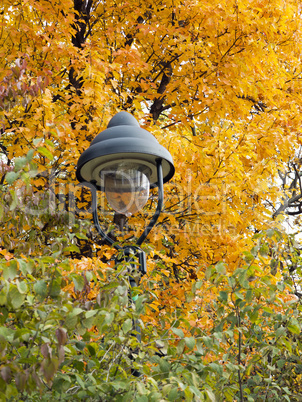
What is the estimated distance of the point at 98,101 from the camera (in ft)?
15.8

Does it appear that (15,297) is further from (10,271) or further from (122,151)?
(122,151)

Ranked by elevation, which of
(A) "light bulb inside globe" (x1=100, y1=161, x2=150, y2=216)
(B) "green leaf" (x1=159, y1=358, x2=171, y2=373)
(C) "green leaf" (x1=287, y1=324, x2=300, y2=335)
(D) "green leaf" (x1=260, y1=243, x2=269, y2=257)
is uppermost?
(A) "light bulb inside globe" (x1=100, y1=161, x2=150, y2=216)

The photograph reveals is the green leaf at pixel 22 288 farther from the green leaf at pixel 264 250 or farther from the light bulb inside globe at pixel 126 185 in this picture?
the light bulb inside globe at pixel 126 185

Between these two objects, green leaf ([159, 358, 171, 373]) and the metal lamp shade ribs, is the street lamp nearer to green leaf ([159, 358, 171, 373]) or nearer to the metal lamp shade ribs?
the metal lamp shade ribs

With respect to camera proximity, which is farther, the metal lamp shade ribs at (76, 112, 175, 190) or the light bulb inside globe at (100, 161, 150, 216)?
the light bulb inside globe at (100, 161, 150, 216)

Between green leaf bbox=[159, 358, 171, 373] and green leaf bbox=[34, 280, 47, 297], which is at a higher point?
green leaf bbox=[34, 280, 47, 297]

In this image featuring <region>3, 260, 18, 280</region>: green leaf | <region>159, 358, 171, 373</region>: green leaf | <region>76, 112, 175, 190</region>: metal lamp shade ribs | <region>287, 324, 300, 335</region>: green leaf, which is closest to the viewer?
<region>3, 260, 18, 280</region>: green leaf

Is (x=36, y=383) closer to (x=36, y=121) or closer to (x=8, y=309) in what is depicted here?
(x=8, y=309)

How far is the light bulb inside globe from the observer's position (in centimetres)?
315

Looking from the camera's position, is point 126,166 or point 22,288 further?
point 126,166

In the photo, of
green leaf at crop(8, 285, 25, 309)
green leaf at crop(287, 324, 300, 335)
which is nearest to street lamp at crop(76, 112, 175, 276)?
green leaf at crop(287, 324, 300, 335)

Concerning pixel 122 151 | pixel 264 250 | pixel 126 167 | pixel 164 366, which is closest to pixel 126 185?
pixel 126 167

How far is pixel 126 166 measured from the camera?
10.2 ft

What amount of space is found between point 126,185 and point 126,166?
0.14 meters
